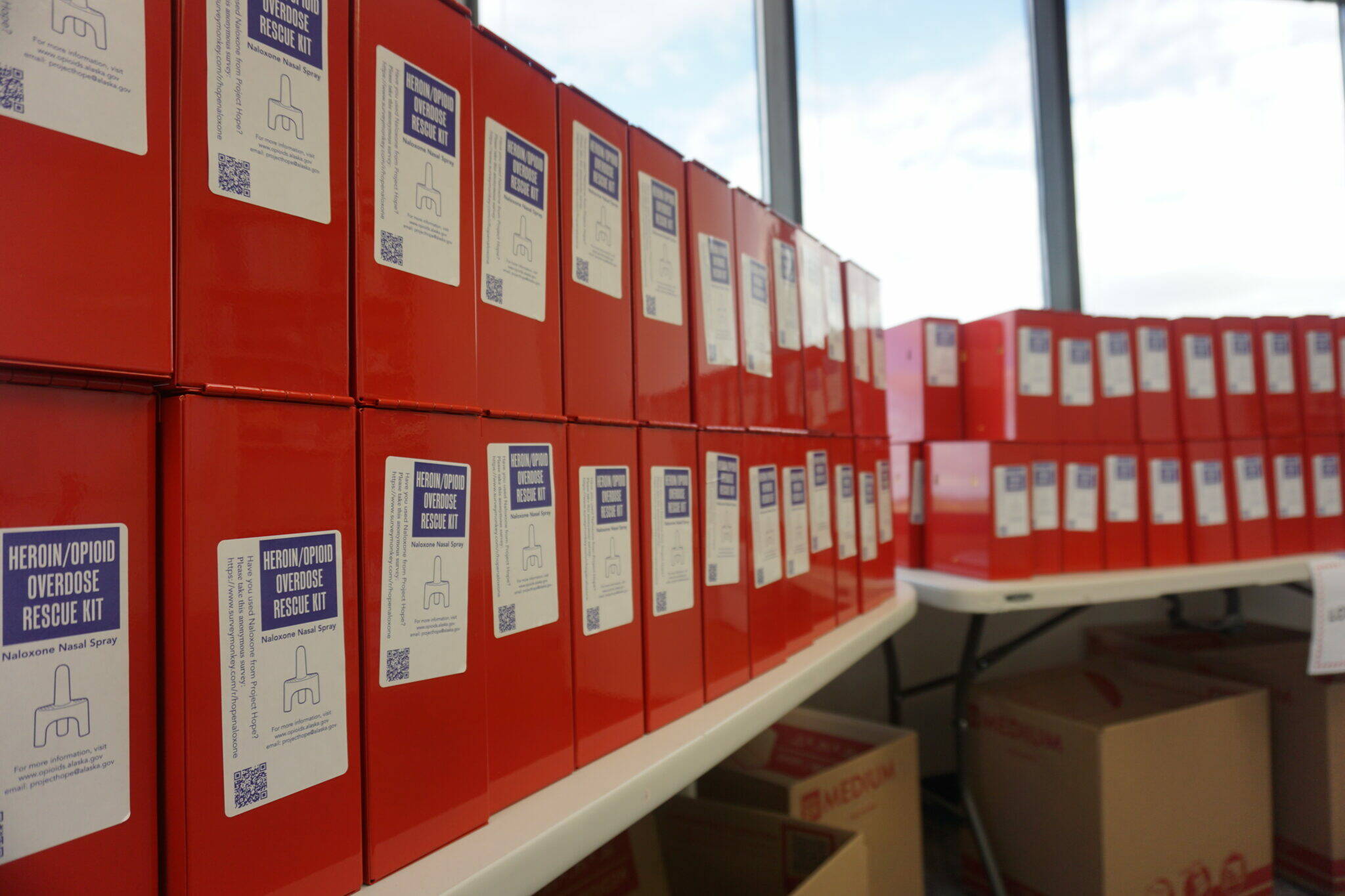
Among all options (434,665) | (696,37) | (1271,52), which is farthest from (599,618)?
(1271,52)

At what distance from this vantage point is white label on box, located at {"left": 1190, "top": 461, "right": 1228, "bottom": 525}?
5.59 ft

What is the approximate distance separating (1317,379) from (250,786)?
234 cm

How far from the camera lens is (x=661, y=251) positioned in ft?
2.50

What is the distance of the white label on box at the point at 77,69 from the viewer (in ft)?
1.07

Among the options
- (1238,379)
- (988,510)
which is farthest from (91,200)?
(1238,379)

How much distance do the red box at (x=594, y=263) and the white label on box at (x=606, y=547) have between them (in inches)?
2.1

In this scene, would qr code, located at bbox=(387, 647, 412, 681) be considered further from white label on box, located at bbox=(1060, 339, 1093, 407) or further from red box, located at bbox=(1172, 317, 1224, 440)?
red box, located at bbox=(1172, 317, 1224, 440)

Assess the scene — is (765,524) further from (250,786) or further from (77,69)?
(77,69)

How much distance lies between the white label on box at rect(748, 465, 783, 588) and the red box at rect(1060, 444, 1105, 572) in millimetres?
992

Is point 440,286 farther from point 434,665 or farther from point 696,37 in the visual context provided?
point 696,37

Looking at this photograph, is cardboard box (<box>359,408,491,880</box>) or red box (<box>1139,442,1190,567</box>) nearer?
cardboard box (<box>359,408,491,880</box>)

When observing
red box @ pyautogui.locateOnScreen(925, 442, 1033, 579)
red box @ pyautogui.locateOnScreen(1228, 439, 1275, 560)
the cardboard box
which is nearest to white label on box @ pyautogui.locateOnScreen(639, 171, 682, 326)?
the cardboard box

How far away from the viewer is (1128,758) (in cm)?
149

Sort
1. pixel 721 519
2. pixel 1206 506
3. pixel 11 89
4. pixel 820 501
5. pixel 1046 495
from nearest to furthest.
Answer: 1. pixel 11 89
2. pixel 721 519
3. pixel 820 501
4. pixel 1046 495
5. pixel 1206 506
